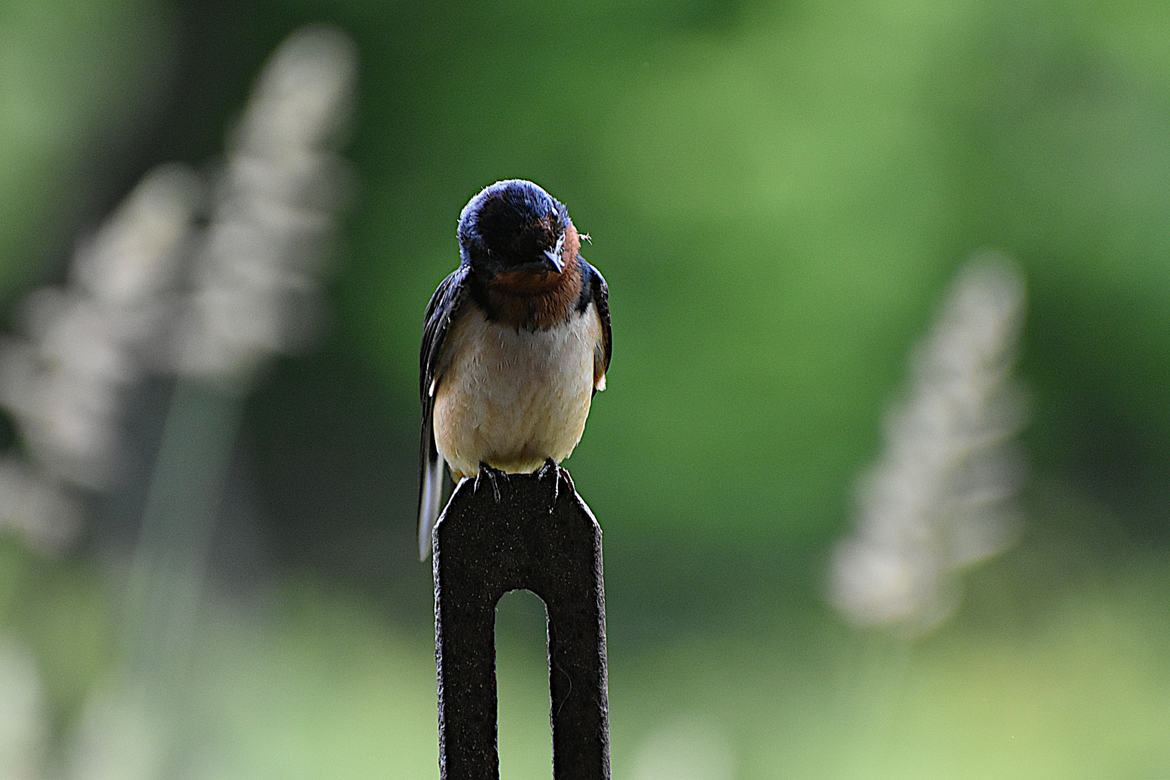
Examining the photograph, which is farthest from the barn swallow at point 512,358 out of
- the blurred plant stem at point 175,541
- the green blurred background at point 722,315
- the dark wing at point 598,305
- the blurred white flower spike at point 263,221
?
the green blurred background at point 722,315

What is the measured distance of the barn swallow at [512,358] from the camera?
477mm

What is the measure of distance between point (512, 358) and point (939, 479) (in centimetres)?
38

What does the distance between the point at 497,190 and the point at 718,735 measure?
0.82 metres

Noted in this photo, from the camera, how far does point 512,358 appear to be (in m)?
0.49

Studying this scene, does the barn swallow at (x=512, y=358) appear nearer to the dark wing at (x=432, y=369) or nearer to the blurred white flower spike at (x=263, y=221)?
the dark wing at (x=432, y=369)

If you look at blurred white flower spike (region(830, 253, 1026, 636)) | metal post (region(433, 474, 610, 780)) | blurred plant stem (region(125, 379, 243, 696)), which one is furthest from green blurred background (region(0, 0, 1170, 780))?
metal post (region(433, 474, 610, 780))

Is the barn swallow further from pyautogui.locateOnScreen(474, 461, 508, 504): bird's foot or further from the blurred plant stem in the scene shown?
the blurred plant stem

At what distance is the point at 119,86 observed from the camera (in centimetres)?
128

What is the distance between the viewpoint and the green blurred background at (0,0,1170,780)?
47.4 inches

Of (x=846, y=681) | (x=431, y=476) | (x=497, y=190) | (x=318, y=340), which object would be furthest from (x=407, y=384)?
(x=497, y=190)

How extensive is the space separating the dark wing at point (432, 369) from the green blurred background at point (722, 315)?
0.60 m

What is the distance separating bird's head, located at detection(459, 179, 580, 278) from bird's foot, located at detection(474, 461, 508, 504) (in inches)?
2.9

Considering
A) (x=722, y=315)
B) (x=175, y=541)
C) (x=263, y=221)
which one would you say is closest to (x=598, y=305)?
(x=263, y=221)

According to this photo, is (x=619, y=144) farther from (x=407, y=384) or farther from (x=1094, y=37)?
(x=1094, y=37)
